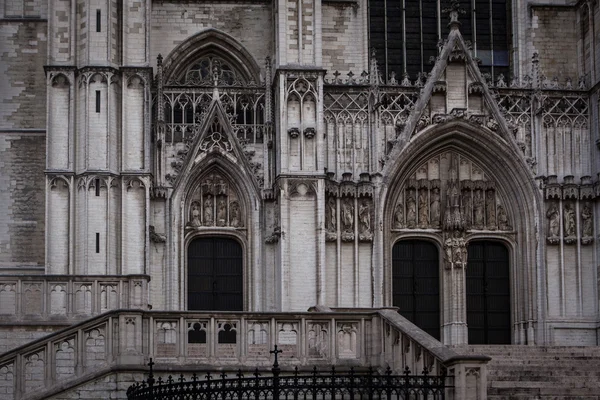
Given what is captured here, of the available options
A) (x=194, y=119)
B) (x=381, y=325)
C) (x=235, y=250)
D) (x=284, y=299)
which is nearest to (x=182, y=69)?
(x=194, y=119)

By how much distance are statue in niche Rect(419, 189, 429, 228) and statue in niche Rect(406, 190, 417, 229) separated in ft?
0.41

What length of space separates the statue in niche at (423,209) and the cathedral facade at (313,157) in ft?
0.17

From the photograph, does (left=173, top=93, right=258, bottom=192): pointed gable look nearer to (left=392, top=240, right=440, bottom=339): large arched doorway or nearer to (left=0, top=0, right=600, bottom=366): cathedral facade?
(left=0, top=0, right=600, bottom=366): cathedral facade

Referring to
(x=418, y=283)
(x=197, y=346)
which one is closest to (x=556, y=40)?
(x=418, y=283)

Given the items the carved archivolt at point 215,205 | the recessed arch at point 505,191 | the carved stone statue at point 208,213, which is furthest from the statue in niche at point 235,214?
the recessed arch at point 505,191

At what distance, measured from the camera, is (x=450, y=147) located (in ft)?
105

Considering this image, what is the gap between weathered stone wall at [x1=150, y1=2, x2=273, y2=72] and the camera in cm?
3216

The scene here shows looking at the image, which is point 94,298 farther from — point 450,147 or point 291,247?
point 450,147

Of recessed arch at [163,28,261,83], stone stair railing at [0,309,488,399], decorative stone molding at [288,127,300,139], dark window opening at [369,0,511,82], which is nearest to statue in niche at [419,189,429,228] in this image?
dark window opening at [369,0,511,82]

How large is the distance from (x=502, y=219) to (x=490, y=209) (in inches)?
14.4

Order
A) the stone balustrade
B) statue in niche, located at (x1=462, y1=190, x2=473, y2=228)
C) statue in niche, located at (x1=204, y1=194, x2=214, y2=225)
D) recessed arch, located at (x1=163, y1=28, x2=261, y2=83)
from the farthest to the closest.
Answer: recessed arch, located at (x1=163, y1=28, x2=261, y2=83)
statue in niche, located at (x1=462, y1=190, x2=473, y2=228)
statue in niche, located at (x1=204, y1=194, x2=214, y2=225)
the stone balustrade

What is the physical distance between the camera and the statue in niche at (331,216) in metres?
30.7

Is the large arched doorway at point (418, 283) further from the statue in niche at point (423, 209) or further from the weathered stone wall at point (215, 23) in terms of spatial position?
the weathered stone wall at point (215, 23)

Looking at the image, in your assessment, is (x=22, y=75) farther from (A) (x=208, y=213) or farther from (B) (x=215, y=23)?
(A) (x=208, y=213)
